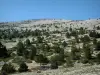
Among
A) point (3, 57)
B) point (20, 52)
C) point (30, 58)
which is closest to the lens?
point (30, 58)

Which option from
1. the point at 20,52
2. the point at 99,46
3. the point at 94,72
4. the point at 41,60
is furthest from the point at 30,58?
the point at 94,72

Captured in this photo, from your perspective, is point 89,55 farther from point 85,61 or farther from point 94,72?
point 94,72

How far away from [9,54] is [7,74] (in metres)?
15.3

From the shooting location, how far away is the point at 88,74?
18609mm

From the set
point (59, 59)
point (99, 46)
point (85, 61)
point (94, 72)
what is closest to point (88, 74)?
point (94, 72)

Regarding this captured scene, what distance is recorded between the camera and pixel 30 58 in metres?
34.1

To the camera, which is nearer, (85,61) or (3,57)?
(85,61)

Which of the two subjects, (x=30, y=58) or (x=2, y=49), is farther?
(x=2, y=49)

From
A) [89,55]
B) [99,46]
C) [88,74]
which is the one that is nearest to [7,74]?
[88,74]

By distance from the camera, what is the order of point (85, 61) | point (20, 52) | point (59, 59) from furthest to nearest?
point (20, 52), point (59, 59), point (85, 61)

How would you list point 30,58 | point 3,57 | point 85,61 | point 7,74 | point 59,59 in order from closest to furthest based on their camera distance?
1. point 7,74
2. point 85,61
3. point 59,59
4. point 30,58
5. point 3,57

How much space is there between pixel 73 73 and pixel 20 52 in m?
21.9

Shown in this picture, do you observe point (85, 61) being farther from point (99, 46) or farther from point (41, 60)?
point (99, 46)

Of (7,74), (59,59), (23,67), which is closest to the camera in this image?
(7,74)
